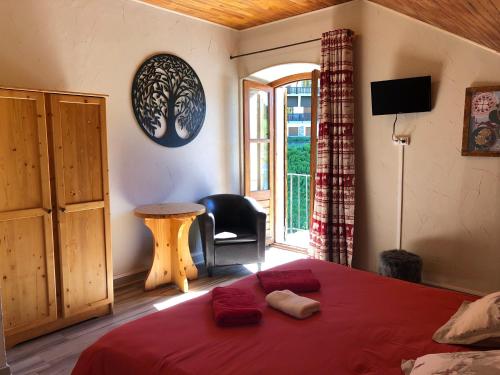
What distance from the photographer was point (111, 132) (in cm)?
368

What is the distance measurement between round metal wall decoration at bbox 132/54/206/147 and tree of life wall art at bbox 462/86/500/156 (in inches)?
107

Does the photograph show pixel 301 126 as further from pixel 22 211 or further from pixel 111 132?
pixel 22 211

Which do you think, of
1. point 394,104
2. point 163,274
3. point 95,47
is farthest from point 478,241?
point 95,47

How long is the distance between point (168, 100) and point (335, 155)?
1854mm

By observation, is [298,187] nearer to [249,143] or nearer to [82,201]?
[249,143]

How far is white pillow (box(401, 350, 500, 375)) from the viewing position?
1164 millimetres

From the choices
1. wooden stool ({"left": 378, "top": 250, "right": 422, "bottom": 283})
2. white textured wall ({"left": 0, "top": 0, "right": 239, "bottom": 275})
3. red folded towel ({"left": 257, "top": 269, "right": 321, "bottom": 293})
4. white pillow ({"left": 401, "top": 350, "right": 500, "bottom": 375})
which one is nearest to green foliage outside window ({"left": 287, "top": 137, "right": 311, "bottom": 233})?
white textured wall ({"left": 0, "top": 0, "right": 239, "bottom": 275})

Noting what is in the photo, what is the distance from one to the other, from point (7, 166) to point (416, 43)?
3447mm

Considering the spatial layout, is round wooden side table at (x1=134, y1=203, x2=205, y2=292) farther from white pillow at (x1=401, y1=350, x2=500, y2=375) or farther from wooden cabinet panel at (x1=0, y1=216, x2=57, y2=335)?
white pillow at (x1=401, y1=350, x2=500, y2=375)

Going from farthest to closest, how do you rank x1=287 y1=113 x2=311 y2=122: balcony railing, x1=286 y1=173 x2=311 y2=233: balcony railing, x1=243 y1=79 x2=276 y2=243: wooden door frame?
1. x1=287 y1=113 x2=311 y2=122: balcony railing
2. x1=286 y1=173 x2=311 y2=233: balcony railing
3. x1=243 y1=79 x2=276 y2=243: wooden door frame

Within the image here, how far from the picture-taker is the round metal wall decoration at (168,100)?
3891mm

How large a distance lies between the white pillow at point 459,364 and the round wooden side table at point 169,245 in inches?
99.1

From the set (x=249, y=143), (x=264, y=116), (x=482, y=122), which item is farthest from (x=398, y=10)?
(x=249, y=143)

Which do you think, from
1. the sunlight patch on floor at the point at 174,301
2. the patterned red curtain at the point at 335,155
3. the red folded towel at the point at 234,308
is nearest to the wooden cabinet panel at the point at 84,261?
the sunlight patch on floor at the point at 174,301
